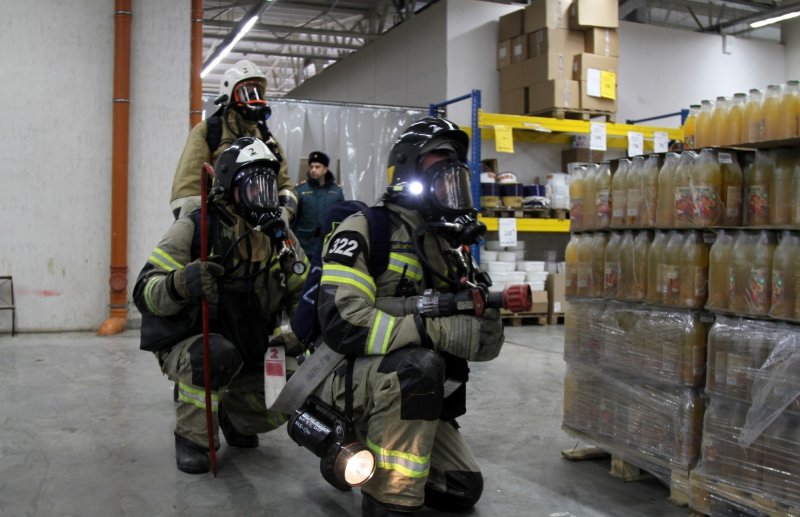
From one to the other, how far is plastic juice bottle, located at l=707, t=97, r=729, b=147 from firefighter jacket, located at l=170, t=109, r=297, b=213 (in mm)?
2532

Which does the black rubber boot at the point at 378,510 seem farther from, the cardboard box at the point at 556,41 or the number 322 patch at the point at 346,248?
the cardboard box at the point at 556,41

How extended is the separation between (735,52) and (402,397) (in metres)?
11.3

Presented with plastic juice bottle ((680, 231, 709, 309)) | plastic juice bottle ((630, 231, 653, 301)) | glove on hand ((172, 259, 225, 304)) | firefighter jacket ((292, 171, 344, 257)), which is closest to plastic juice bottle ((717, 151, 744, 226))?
plastic juice bottle ((680, 231, 709, 309))

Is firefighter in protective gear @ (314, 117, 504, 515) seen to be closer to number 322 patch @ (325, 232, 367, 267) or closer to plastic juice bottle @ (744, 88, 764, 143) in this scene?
number 322 patch @ (325, 232, 367, 267)

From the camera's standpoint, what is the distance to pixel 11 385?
509cm

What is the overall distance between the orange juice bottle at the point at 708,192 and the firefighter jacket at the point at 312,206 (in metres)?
4.45

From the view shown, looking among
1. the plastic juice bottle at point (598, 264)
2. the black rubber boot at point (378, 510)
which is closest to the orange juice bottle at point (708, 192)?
the plastic juice bottle at point (598, 264)

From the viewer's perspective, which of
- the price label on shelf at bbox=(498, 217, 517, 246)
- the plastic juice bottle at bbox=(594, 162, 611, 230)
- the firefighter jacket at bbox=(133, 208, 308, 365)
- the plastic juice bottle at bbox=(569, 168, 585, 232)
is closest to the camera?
the firefighter jacket at bbox=(133, 208, 308, 365)

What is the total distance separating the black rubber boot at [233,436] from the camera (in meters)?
3.76

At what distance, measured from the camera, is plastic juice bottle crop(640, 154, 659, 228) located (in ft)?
10.8

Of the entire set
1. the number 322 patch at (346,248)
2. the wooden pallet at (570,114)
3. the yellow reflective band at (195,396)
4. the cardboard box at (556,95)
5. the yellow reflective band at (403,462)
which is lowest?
the yellow reflective band at (403,462)

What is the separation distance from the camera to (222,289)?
345 centimetres

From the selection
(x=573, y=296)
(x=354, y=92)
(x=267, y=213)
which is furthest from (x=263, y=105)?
(x=354, y=92)

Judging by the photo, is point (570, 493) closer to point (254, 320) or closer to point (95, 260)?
point (254, 320)
